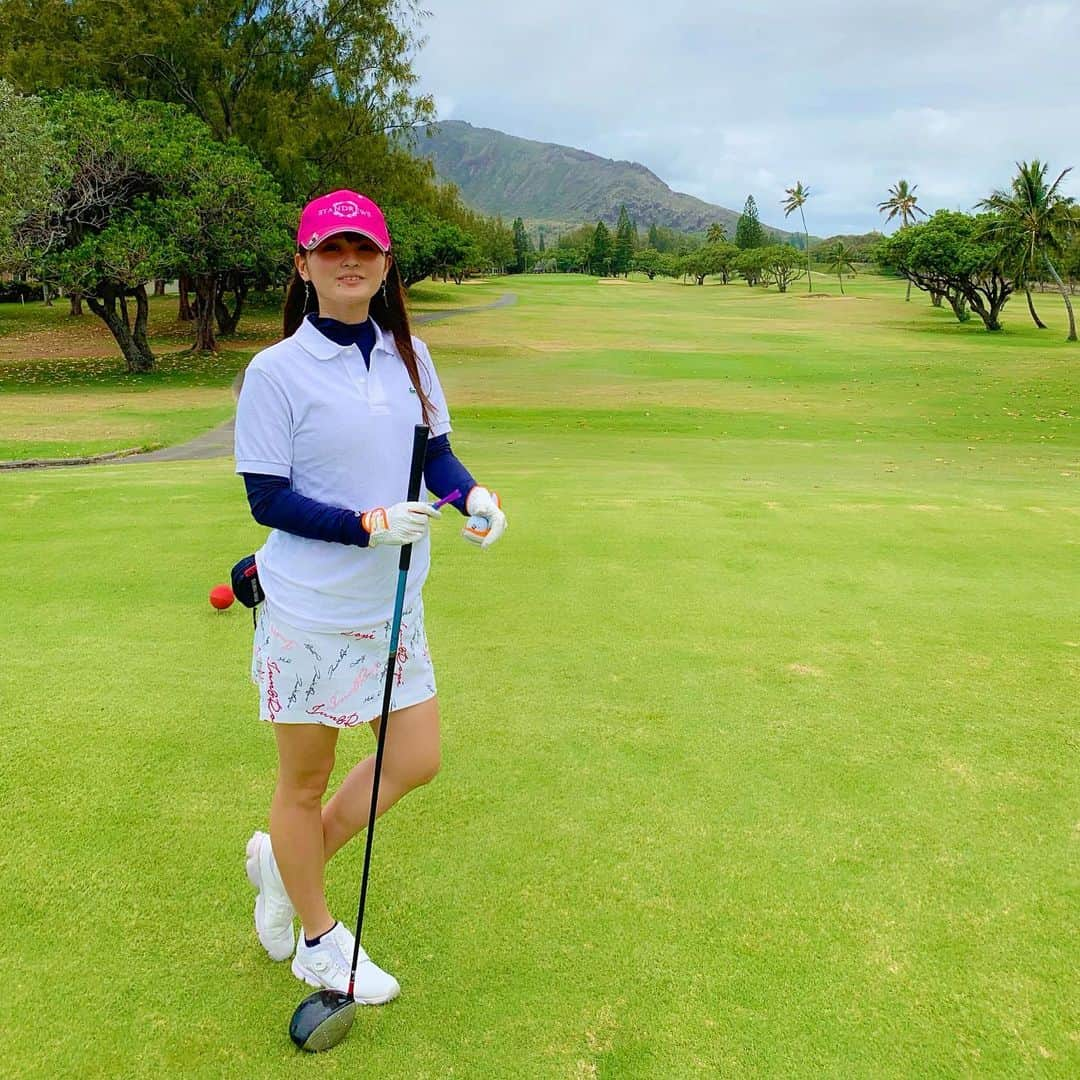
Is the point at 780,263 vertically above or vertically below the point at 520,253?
below

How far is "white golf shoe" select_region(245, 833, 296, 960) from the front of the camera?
264 centimetres

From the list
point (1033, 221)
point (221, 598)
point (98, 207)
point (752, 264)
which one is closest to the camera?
point (221, 598)

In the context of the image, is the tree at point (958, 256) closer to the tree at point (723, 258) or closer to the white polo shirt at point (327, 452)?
the white polo shirt at point (327, 452)

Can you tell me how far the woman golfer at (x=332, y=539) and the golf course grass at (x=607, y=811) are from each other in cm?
35

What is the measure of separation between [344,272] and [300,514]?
705mm

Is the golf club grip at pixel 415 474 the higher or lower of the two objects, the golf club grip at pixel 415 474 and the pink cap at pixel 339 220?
the lower

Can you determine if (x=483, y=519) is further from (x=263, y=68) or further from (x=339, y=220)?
(x=263, y=68)

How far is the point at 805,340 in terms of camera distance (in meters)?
43.4

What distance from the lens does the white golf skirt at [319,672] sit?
8.07ft

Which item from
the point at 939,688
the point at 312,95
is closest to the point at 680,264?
the point at 312,95

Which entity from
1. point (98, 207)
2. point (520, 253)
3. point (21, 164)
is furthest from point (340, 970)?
point (520, 253)

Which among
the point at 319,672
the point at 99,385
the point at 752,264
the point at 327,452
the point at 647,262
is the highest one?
the point at 647,262

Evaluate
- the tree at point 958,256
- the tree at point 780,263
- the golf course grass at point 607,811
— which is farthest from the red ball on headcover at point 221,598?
the tree at point 780,263

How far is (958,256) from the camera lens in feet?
166
